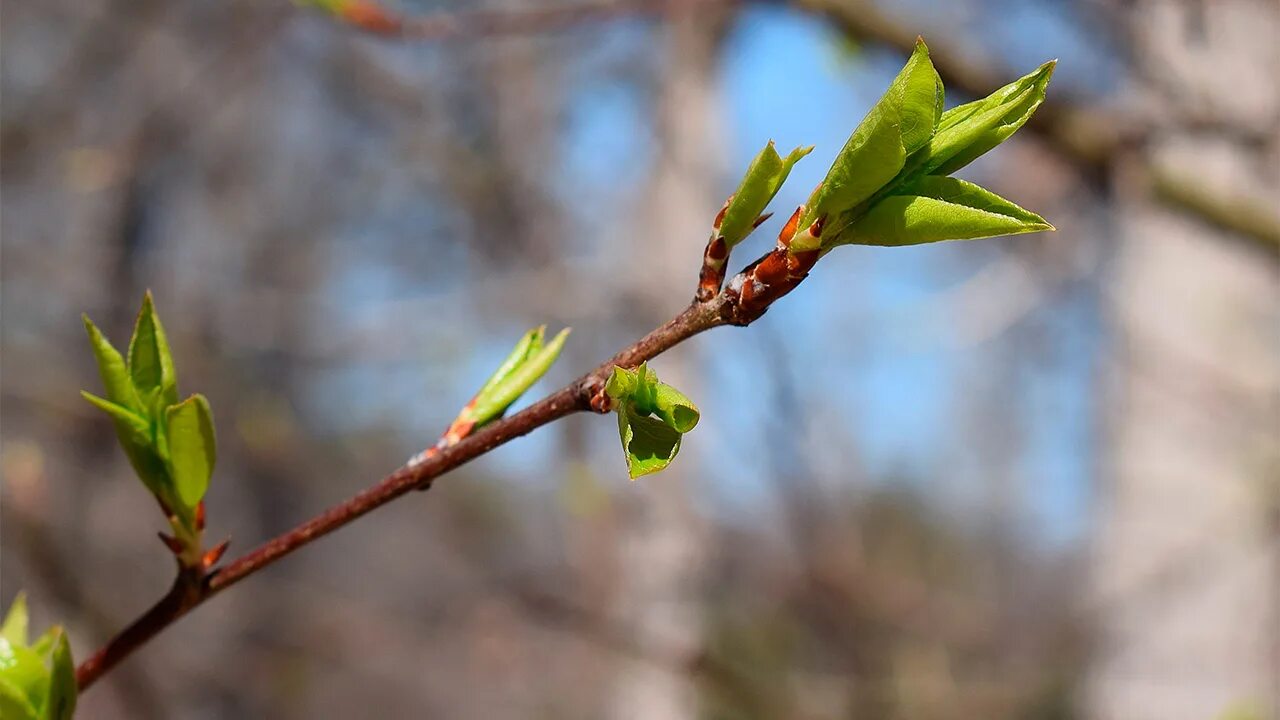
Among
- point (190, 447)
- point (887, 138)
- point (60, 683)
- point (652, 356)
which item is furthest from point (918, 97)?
point (60, 683)

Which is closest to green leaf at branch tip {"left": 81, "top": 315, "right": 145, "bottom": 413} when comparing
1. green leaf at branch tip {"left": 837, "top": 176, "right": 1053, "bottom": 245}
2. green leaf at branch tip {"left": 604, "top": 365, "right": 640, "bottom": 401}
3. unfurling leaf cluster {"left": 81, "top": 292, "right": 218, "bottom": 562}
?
unfurling leaf cluster {"left": 81, "top": 292, "right": 218, "bottom": 562}

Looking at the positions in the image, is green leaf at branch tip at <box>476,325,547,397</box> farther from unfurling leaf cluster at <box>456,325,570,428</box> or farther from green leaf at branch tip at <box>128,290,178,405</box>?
green leaf at branch tip at <box>128,290,178,405</box>

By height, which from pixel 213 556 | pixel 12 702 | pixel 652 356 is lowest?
pixel 12 702

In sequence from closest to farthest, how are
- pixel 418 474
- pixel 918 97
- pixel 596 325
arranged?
pixel 918 97
pixel 418 474
pixel 596 325

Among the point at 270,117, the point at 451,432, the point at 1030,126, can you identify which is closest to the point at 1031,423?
the point at 270,117

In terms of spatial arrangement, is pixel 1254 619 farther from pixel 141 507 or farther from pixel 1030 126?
pixel 141 507

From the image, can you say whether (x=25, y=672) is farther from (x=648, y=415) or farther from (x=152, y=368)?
(x=648, y=415)

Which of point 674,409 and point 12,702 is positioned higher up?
point 674,409
